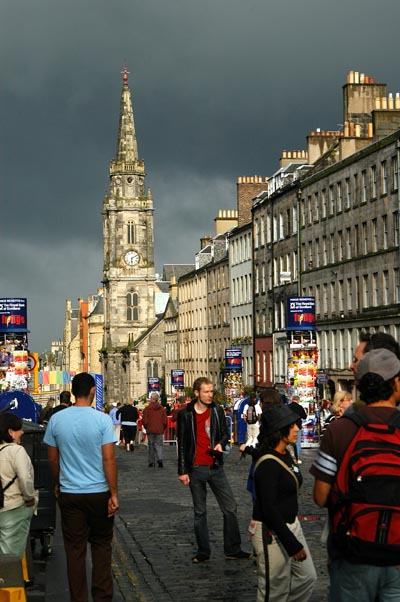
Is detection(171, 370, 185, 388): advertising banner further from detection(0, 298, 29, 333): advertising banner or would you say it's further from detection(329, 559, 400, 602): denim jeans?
detection(329, 559, 400, 602): denim jeans

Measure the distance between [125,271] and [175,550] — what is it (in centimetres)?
13181

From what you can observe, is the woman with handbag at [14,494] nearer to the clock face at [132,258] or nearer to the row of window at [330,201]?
the row of window at [330,201]

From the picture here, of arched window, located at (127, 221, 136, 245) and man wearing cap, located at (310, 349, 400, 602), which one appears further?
arched window, located at (127, 221, 136, 245)

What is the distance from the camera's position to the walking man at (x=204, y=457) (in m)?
13.1

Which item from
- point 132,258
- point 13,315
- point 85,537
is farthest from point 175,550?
point 132,258

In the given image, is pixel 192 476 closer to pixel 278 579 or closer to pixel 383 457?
pixel 278 579

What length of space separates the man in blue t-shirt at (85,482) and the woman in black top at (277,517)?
64.1 inches

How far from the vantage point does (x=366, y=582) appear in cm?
597

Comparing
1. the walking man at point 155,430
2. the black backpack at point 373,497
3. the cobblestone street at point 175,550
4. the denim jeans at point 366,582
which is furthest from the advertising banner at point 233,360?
the black backpack at point 373,497

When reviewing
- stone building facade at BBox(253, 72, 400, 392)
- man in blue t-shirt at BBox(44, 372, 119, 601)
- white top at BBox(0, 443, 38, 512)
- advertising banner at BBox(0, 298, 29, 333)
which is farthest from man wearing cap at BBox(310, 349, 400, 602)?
stone building facade at BBox(253, 72, 400, 392)

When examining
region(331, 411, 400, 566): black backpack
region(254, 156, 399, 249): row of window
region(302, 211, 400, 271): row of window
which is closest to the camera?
region(331, 411, 400, 566): black backpack

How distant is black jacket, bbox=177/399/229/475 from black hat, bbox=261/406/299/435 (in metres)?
4.66

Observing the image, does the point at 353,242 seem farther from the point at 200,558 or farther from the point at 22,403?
the point at 200,558

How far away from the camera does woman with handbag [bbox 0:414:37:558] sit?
406 inches
